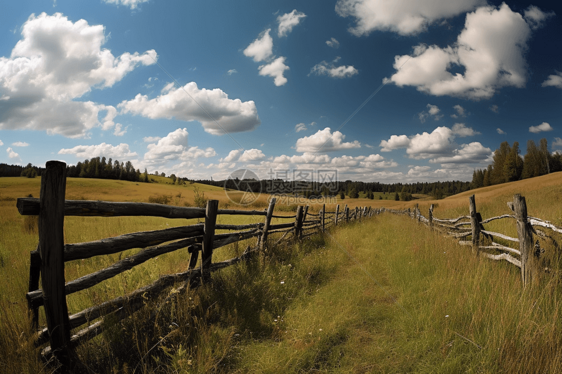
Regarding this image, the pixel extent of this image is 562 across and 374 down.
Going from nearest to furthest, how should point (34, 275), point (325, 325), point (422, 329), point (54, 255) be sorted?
1. point (54, 255)
2. point (34, 275)
3. point (422, 329)
4. point (325, 325)

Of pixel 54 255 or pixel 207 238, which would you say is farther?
pixel 207 238

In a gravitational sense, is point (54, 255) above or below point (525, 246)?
above

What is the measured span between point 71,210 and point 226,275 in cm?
288

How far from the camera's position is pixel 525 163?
215 feet

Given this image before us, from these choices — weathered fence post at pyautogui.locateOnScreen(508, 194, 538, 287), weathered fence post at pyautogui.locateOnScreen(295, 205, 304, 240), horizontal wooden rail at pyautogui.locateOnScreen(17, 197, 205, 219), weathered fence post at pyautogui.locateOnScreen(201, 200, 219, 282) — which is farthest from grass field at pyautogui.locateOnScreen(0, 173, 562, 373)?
weathered fence post at pyautogui.locateOnScreen(295, 205, 304, 240)

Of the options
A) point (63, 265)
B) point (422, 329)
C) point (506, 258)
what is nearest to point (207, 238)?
point (63, 265)

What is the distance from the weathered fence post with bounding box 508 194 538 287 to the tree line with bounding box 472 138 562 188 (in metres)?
85.4

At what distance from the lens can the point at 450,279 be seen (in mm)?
3965

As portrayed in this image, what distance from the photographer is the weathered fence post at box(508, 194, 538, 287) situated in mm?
3648

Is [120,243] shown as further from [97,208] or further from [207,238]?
[207,238]

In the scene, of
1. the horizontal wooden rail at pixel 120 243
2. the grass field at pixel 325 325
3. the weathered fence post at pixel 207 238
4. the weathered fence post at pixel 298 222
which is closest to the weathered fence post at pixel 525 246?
the grass field at pixel 325 325

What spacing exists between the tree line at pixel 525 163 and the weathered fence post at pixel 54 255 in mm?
90813

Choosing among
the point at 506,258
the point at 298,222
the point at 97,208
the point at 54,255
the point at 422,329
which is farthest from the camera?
the point at 298,222

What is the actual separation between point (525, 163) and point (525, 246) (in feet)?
289
